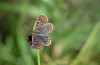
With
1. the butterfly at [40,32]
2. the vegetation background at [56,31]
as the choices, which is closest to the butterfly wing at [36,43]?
the butterfly at [40,32]

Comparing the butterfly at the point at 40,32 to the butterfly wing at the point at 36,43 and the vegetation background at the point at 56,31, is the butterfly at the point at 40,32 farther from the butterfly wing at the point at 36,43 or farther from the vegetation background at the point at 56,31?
the vegetation background at the point at 56,31

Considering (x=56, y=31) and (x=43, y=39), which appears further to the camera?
(x=56, y=31)

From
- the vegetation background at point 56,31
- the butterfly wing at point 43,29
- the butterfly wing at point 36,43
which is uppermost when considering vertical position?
the vegetation background at point 56,31

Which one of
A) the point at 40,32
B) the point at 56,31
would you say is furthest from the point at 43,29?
the point at 56,31

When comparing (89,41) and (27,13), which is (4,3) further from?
A: (89,41)

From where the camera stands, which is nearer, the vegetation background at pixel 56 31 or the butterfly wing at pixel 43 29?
the butterfly wing at pixel 43 29

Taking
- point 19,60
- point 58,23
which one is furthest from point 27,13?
point 19,60

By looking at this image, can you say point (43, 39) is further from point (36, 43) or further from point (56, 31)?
point (56, 31)

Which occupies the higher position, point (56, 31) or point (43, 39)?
point (56, 31)

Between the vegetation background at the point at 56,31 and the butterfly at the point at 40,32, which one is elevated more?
the vegetation background at the point at 56,31
